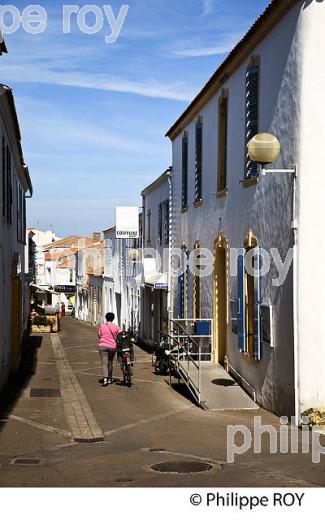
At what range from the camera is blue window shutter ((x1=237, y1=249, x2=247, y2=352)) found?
14703mm

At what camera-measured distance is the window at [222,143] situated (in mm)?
17141

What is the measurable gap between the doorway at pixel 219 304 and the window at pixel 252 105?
3.29 metres

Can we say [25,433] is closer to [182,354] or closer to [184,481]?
[184,481]

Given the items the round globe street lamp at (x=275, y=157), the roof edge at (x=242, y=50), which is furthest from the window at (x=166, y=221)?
the round globe street lamp at (x=275, y=157)

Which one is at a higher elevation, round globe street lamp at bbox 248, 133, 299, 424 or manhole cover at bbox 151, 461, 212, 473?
round globe street lamp at bbox 248, 133, 299, 424

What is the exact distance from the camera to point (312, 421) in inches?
453

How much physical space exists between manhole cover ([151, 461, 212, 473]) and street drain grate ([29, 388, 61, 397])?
288 inches

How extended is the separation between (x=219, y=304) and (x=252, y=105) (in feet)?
16.7

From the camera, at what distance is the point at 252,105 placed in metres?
14.4

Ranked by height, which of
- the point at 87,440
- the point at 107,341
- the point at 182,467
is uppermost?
the point at 107,341

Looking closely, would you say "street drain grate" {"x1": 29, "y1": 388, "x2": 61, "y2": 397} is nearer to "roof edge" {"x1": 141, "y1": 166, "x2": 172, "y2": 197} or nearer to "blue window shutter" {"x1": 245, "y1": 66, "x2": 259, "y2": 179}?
"blue window shutter" {"x1": 245, "y1": 66, "x2": 259, "y2": 179}

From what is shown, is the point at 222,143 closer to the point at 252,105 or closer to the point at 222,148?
the point at 222,148

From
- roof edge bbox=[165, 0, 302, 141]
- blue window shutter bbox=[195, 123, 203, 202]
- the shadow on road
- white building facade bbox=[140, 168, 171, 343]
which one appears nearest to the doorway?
blue window shutter bbox=[195, 123, 203, 202]

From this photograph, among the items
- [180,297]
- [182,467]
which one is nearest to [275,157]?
[182,467]
